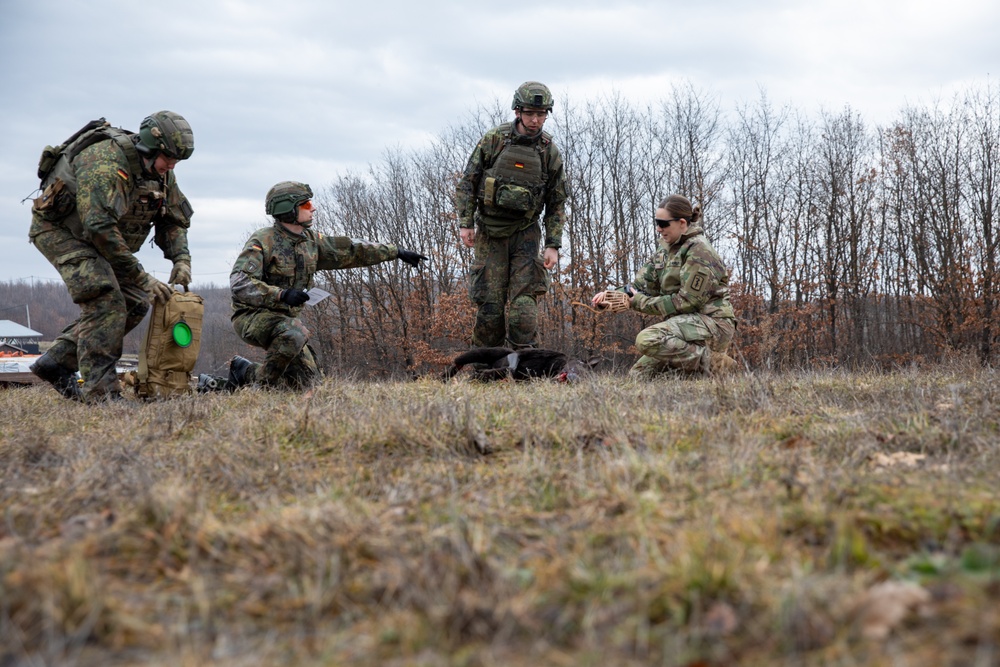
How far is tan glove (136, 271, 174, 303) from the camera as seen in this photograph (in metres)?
6.30

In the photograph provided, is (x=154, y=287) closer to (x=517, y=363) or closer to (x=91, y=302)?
(x=91, y=302)

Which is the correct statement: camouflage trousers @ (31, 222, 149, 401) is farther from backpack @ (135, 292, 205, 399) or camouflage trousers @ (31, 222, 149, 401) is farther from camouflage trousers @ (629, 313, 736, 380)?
camouflage trousers @ (629, 313, 736, 380)

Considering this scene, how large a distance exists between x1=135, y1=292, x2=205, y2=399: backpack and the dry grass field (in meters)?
3.09

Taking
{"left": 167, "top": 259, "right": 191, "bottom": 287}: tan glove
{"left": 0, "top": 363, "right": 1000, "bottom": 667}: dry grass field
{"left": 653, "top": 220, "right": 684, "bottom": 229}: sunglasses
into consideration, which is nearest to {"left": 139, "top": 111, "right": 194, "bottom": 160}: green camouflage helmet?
{"left": 167, "top": 259, "right": 191, "bottom": 287}: tan glove

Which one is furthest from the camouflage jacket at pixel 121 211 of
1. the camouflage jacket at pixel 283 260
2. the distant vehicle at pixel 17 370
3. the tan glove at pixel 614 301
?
the tan glove at pixel 614 301

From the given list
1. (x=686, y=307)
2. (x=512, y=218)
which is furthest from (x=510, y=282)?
(x=686, y=307)

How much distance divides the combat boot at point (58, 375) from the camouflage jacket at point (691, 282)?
5.24 meters

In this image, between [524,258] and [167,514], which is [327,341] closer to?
[524,258]

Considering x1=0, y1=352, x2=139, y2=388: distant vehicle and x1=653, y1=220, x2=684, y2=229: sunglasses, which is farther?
x1=0, y1=352, x2=139, y2=388: distant vehicle

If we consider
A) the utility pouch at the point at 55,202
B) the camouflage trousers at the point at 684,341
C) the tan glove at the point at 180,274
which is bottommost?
the camouflage trousers at the point at 684,341

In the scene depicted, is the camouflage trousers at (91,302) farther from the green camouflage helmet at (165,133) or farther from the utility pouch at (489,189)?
the utility pouch at (489,189)

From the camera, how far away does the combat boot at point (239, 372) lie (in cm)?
752

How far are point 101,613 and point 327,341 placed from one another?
88.6 ft

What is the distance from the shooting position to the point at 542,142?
7348 millimetres
